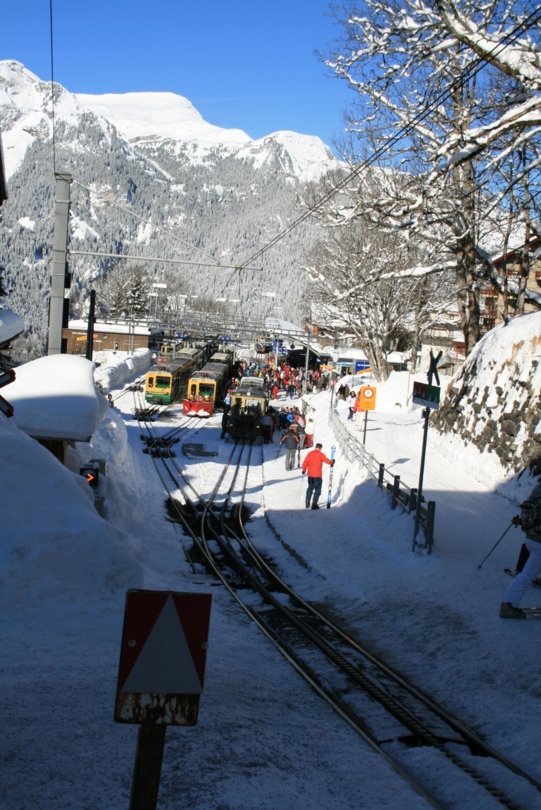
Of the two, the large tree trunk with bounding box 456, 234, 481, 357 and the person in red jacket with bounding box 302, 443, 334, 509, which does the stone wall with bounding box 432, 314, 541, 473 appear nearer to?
the large tree trunk with bounding box 456, 234, 481, 357

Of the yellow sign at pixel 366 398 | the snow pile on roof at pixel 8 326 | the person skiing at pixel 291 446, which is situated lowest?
the person skiing at pixel 291 446

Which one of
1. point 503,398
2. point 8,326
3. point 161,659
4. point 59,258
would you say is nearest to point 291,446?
point 503,398

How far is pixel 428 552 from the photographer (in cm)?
1219

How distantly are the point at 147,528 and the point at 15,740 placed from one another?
38.0 ft

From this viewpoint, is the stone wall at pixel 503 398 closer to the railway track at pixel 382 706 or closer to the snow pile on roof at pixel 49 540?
the railway track at pixel 382 706

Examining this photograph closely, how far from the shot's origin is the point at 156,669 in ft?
9.98

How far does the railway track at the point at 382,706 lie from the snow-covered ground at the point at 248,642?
0.58 ft

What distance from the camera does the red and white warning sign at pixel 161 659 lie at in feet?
9.87

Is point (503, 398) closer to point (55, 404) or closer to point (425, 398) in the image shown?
point (425, 398)

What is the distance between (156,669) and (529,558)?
21.1 ft

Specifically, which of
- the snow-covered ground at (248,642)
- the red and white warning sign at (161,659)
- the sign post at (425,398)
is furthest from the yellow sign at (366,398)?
the red and white warning sign at (161,659)

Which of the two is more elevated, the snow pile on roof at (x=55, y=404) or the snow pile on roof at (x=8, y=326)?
the snow pile on roof at (x=8, y=326)

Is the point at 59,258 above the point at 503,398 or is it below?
above

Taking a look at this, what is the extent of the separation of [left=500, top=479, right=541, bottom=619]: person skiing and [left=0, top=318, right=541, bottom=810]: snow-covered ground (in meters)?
0.18
